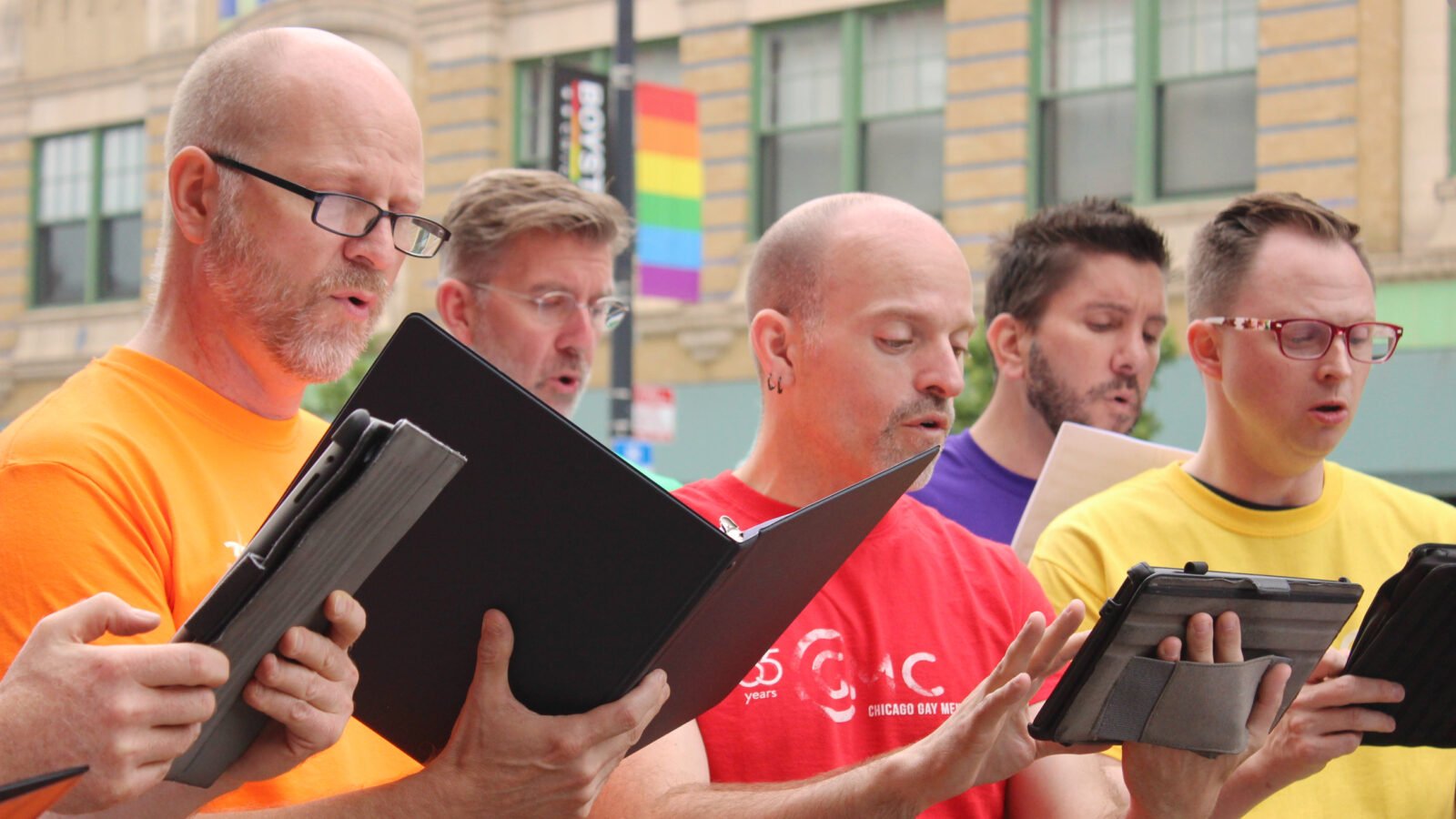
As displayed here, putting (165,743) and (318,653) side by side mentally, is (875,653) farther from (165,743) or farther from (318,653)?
(165,743)

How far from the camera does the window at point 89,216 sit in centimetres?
1778

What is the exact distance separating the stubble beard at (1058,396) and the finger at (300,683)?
2938mm

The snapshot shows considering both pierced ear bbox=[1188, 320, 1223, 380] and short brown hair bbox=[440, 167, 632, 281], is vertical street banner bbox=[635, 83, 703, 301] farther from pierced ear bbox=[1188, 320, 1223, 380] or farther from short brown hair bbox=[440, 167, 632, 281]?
pierced ear bbox=[1188, 320, 1223, 380]

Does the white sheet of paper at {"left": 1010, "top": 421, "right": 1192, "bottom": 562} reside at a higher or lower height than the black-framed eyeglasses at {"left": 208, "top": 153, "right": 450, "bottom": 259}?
lower

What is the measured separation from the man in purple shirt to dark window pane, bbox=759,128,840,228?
9232 mm

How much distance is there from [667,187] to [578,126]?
3.11 feet

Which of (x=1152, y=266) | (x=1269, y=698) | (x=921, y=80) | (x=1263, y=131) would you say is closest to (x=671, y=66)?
(x=921, y=80)

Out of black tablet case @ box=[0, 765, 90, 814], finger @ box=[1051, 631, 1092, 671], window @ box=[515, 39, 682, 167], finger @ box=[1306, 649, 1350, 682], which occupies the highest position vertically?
window @ box=[515, 39, 682, 167]

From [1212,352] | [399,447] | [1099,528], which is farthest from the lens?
[1212,352]

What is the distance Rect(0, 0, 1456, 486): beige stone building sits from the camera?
10.9 metres

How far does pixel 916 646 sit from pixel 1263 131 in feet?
32.0

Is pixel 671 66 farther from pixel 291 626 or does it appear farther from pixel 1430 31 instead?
pixel 291 626

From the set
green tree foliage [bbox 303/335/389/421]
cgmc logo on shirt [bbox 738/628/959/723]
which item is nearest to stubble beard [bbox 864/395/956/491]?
cgmc logo on shirt [bbox 738/628/959/723]

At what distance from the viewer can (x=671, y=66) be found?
48.0ft
